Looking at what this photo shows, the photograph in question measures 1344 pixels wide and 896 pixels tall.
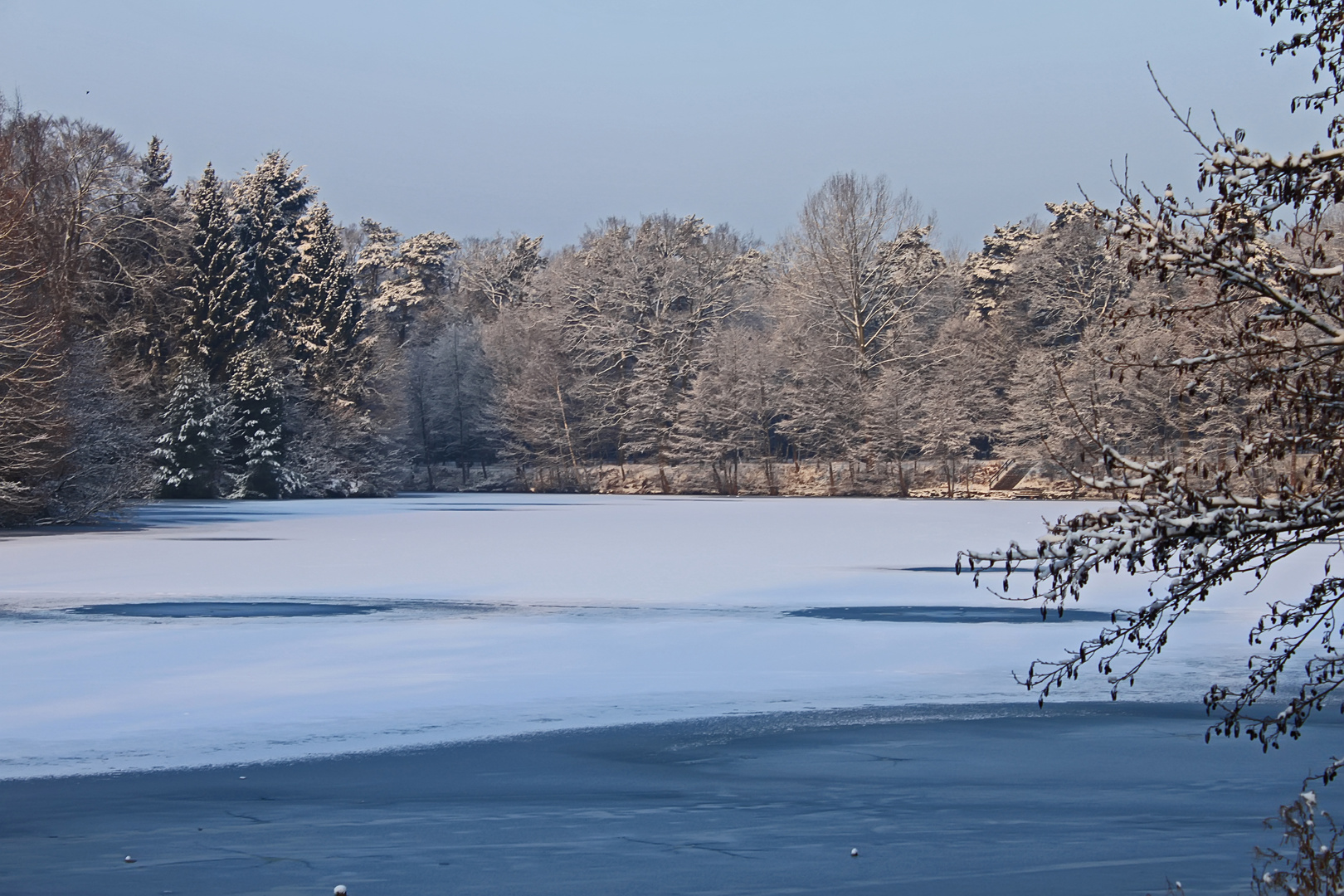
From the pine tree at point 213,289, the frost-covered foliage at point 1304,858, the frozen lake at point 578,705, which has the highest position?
the pine tree at point 213,289

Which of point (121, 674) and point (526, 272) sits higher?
point (526, 272)

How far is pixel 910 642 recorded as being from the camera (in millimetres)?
12172

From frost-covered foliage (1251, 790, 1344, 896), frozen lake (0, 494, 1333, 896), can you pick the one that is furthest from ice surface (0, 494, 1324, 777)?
frost-covered foliage (1251, 790, 1344, 896)

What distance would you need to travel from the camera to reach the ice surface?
28.4 feet

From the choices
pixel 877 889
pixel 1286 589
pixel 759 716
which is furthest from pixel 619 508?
pixel 877 889

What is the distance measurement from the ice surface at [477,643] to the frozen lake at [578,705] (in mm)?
49

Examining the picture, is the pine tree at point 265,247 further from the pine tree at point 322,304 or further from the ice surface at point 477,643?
the ice surface at point 477,643

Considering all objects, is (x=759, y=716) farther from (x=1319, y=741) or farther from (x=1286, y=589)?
Result: (x=1286, y=589)

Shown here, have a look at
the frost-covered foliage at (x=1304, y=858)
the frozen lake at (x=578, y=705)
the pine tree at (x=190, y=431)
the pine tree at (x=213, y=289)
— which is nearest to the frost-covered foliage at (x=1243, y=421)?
the frost-covered foliage at (x=1304, y=858)

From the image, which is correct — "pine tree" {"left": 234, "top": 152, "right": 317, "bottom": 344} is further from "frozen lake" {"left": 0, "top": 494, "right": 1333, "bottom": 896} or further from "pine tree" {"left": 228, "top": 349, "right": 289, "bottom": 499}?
"frozen lake" {"left": 0, "top": 494, "right": 1333, "bottom": 896}

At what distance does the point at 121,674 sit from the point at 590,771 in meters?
4.64

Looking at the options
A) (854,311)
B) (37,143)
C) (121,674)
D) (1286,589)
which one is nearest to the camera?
(121,674)

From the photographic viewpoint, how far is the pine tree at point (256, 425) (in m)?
50.2

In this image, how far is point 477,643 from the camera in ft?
39.3
